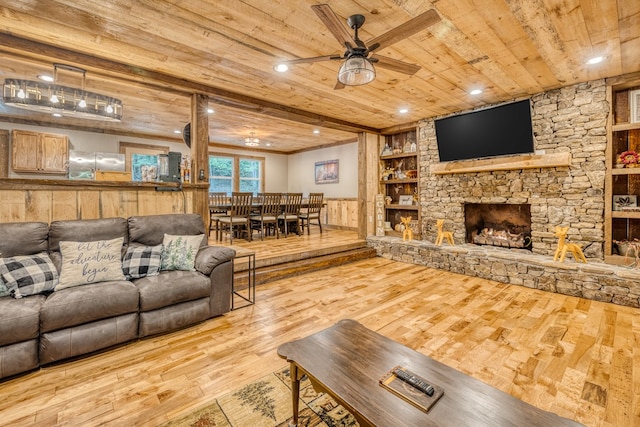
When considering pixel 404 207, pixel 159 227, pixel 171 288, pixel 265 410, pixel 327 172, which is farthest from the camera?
pixel 327 172

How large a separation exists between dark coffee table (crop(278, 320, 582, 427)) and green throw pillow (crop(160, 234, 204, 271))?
1684 millimetres

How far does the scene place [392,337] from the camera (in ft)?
8.12

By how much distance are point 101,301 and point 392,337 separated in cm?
228

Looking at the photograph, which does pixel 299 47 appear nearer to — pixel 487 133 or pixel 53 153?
pixel 487 133

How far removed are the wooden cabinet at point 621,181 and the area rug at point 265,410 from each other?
4.16 m

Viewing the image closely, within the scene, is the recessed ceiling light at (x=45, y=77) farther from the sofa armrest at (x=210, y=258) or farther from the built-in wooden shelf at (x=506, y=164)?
the built-in wooden shelf at (x=506, y=164)

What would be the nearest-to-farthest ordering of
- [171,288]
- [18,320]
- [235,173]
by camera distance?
1. [18,320]
2. [171,288]
3. [235,173]

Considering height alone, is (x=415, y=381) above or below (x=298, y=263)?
above

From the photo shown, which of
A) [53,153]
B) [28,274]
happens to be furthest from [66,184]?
[53,153]

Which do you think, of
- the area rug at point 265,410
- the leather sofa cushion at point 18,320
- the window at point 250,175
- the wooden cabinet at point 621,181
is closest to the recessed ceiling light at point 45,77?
the leather sofa cushion at point 18,320

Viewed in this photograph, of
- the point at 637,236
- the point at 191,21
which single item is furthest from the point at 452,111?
the point at 191,21

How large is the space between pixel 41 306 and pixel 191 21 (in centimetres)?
236

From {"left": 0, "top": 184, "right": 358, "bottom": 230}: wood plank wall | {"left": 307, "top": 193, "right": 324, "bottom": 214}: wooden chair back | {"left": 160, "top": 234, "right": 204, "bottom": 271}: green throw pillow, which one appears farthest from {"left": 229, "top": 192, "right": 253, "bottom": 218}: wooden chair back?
{"left": 160, "top": 234, "right": 204, "bottom": 271}: green throw pillow

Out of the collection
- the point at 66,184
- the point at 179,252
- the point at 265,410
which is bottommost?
the point at 265,410
